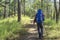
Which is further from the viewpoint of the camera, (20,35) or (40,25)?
(20,35)

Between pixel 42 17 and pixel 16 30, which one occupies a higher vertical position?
pixel 42 17

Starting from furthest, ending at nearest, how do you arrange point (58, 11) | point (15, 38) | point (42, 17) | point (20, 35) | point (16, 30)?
1. point (58, 11)
2. point (16, 30)
3. point (20, 35)
4. point (15, 38)
5. point (42, 17)

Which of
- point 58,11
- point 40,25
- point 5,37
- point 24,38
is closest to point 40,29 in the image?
point 40,25

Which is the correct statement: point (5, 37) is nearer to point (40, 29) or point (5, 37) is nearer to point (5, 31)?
point (5, 31)

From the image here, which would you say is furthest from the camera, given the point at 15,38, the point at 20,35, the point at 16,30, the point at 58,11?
the point at 58,11

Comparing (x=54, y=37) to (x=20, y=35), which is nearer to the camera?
(x=54, y=37)

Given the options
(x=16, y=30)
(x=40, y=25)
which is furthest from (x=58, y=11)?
(x=40, y=25)

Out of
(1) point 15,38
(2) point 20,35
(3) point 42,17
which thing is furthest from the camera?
(2) point 20,35

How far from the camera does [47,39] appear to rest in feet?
34.1

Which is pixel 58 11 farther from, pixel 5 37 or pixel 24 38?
pixel 5 37

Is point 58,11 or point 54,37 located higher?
point 58,11

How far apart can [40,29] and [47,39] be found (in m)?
0.67

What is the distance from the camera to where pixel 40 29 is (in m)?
10.4

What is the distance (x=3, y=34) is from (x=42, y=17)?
2398 mm
